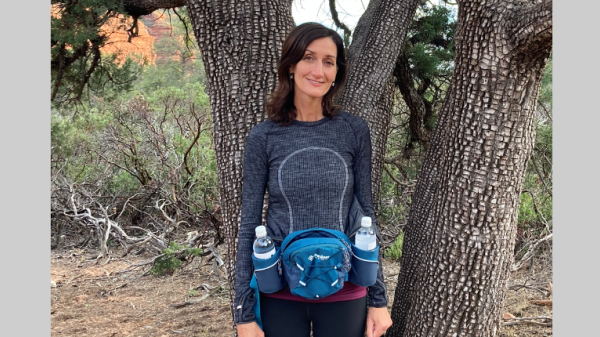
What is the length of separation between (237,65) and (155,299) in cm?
343

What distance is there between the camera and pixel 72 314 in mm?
4586

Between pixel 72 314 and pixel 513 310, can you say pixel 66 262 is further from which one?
pixel 513 310

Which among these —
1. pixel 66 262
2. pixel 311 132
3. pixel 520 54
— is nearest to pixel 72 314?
pixel 66 262

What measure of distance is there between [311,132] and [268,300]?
68 centimetres

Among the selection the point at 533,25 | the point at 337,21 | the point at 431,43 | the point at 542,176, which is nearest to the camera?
the point at 533,25

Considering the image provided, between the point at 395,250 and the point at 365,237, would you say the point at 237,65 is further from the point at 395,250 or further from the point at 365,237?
the point at 395,250

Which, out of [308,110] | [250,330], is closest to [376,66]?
[308,110]

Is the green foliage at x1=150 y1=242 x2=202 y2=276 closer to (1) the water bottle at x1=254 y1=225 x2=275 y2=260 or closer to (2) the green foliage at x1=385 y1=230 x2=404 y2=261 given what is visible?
(2) the green foliage at x1=385 y1=230 x2=404 y2=261

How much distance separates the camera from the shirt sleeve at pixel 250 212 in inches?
71.2

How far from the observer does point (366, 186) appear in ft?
6.20

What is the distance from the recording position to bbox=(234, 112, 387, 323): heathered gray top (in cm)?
179

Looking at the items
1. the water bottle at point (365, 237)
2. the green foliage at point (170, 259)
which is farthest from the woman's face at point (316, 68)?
the green foliage at point (170, 259)

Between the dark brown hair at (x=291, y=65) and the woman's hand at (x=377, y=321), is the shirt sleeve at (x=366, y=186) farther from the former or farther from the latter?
the dark brown hair at (x=291, y=65)

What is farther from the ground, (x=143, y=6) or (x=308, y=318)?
(x=143, y=6)
